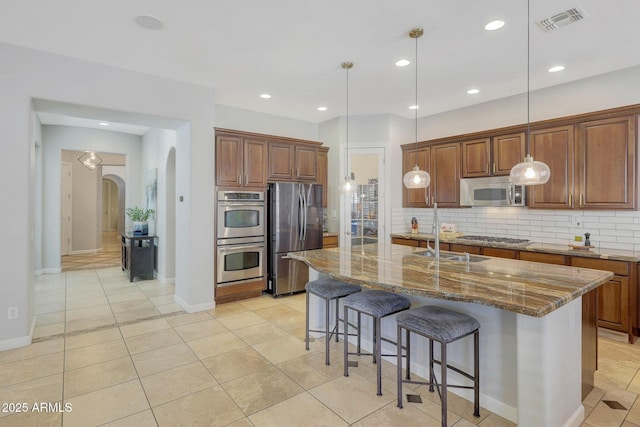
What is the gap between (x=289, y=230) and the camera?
514 cm

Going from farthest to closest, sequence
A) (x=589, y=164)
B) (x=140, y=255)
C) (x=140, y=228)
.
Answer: (x=140, y=228), (x=140, y=255), (x=589, y=164)

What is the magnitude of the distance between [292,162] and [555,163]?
3595mm


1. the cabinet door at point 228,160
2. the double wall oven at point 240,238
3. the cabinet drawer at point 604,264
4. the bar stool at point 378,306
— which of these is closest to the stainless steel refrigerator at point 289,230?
the double wall oven at point 240,238

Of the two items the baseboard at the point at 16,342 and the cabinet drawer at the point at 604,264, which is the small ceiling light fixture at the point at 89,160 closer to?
the baseboard at the point at 16,342

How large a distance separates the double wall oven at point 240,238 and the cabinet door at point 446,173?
2.85 metres

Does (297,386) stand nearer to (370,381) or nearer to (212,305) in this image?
(370,381)

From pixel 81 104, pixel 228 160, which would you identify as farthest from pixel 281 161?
pixel 81 104

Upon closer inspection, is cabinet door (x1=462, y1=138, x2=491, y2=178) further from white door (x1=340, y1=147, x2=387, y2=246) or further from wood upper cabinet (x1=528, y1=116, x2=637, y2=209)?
white door (x1=340, y1=147, x2=387, y2=246)

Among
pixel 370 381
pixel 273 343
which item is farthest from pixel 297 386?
pixel 273 343

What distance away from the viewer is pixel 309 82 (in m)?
4.38

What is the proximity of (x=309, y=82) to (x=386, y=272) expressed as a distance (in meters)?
2.91

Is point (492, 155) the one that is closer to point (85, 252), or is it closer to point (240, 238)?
point (240, 238)

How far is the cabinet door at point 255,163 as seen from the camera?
4848mm

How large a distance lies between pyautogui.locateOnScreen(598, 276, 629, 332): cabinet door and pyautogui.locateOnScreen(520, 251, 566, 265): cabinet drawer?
46cm
